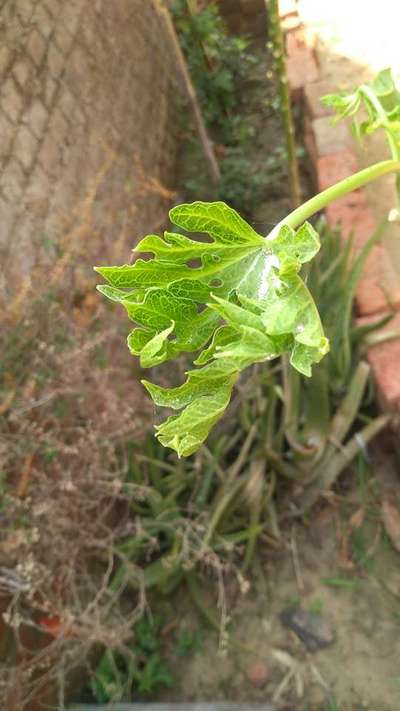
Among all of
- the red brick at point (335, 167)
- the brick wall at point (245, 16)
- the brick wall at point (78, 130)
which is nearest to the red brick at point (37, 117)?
the brick wall at point (78, 130)

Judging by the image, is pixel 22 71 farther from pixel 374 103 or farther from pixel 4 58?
pixel 374 103

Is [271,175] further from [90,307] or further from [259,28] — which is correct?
[259,28]

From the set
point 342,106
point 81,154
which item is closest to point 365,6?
point 81,154

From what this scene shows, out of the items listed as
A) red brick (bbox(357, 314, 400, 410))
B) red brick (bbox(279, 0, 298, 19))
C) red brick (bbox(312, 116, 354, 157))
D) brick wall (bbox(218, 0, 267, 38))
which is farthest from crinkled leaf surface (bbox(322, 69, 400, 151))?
brick wall (bbox(218, 0, 267, 38))

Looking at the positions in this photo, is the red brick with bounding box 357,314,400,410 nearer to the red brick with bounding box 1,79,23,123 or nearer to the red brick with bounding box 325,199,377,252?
the red brick with bounding box 325,199,377,252

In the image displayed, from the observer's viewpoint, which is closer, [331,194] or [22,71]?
[331,194]

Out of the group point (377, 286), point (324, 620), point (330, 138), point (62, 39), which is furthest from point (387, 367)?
point (62, 39)
